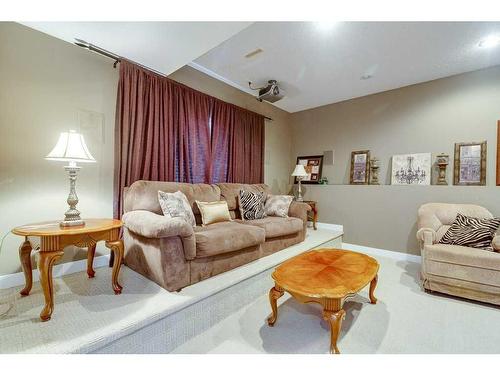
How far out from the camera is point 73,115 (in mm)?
2205

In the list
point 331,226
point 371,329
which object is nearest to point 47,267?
point 371,329

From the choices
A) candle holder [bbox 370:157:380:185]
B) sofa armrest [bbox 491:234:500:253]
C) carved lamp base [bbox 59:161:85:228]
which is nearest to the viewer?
carved lamp base [bbox 59:161:85:228]

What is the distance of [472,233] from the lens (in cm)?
230

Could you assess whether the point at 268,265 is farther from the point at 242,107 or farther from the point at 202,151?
the point at 242,107

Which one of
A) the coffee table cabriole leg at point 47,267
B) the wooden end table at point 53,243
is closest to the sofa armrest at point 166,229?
the wooden end table at point 53,243

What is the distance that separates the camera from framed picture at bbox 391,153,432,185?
3.29 meters

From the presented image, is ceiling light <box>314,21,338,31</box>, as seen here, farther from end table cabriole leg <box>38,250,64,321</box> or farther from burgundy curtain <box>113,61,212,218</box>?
end table cabriole leg <box>38,250,64,321</box>

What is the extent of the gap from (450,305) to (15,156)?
4.00 m

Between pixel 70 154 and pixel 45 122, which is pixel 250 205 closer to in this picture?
pixel 70 154

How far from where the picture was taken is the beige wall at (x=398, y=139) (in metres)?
2.91

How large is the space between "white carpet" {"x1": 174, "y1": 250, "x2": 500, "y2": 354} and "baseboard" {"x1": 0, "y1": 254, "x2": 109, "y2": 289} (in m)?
1.42

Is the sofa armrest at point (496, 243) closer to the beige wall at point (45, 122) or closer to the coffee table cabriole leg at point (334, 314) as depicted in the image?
the coffee table cabriole leg at point (334, 314)

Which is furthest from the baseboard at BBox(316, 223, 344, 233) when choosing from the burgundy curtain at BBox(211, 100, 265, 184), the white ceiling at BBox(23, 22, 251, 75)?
the white ceiling at BBox(23, 22, 251, 75)
